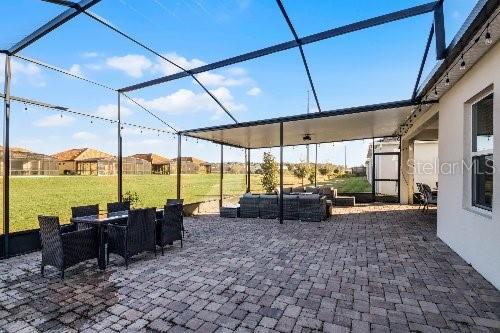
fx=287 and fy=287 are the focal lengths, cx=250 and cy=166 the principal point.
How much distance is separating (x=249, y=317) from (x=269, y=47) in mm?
4560

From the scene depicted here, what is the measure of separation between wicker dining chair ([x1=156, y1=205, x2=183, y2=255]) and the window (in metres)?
5.26

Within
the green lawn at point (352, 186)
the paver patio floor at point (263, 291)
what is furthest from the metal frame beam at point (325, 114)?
the green lawn at point (352, 186)

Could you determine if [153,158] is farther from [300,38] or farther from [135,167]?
[300,38]

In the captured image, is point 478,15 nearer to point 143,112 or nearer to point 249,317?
point 249,317

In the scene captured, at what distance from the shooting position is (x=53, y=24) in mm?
4262

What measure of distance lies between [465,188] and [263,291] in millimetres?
4042

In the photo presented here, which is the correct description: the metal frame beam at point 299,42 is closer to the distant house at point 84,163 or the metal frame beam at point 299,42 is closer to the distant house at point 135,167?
the distant house at point 135,167

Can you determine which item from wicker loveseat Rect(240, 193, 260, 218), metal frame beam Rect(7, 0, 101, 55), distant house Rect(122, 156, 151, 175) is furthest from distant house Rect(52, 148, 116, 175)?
metal frame beam Rect(7, 0, 101, 55)

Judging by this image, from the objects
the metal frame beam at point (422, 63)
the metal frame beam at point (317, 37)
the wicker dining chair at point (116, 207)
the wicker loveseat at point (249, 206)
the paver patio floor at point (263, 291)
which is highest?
the metal frame beam at point (317, 37)

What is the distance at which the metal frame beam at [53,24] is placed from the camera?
3.96 meters

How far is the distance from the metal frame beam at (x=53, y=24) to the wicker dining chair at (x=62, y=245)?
2839 mm

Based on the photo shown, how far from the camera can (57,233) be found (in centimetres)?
400

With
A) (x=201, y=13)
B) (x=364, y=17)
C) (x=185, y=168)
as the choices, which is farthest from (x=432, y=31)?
(x=185, y=168)

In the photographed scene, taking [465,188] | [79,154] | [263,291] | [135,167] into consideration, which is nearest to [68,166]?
[79,154]
